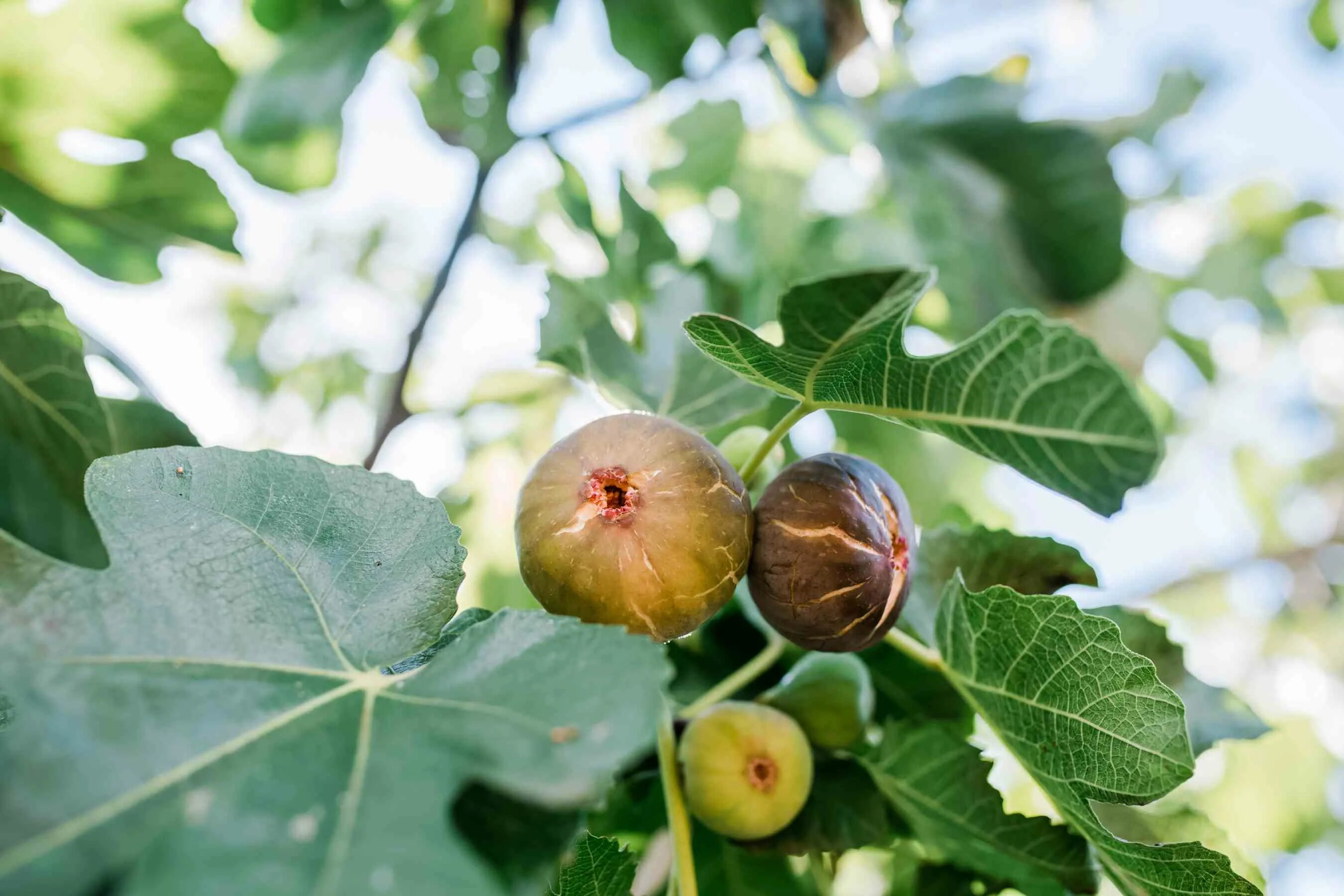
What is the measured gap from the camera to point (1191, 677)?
5.16ft

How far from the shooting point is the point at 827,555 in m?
1.17

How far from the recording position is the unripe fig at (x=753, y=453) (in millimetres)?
1509

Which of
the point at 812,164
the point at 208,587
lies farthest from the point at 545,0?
the point at 208,587

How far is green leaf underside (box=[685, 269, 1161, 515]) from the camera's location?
112 centimetres

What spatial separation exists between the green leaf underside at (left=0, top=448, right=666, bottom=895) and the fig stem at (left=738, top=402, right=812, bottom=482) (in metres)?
0.46

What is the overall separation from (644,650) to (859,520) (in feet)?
1.50

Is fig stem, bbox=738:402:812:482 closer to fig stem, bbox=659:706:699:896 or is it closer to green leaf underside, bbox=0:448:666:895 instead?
fig stem, bbox=659:706:699:896

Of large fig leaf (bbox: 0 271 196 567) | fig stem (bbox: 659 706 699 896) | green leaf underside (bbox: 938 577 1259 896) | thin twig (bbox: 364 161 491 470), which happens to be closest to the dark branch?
thin twig (bbox: 364 161 491 470)

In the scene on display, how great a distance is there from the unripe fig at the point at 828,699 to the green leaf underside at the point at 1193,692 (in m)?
0.40

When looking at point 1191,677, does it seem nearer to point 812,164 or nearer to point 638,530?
point 638,530

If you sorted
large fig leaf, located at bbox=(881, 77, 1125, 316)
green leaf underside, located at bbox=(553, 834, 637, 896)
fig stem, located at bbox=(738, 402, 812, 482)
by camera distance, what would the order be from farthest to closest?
large fig leaf, located at bbox=(881, 77, 1125, 316), fig stem, located at bbox=(738, 402, 812, 482), green leaf underside, located at bbox=(553, 834, 637, 896)

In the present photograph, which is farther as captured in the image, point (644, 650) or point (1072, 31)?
point (1072, 31)

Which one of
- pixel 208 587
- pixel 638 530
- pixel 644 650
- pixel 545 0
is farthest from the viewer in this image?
pixel 545 0

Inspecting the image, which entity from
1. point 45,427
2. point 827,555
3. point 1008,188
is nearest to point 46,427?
point 45,427
